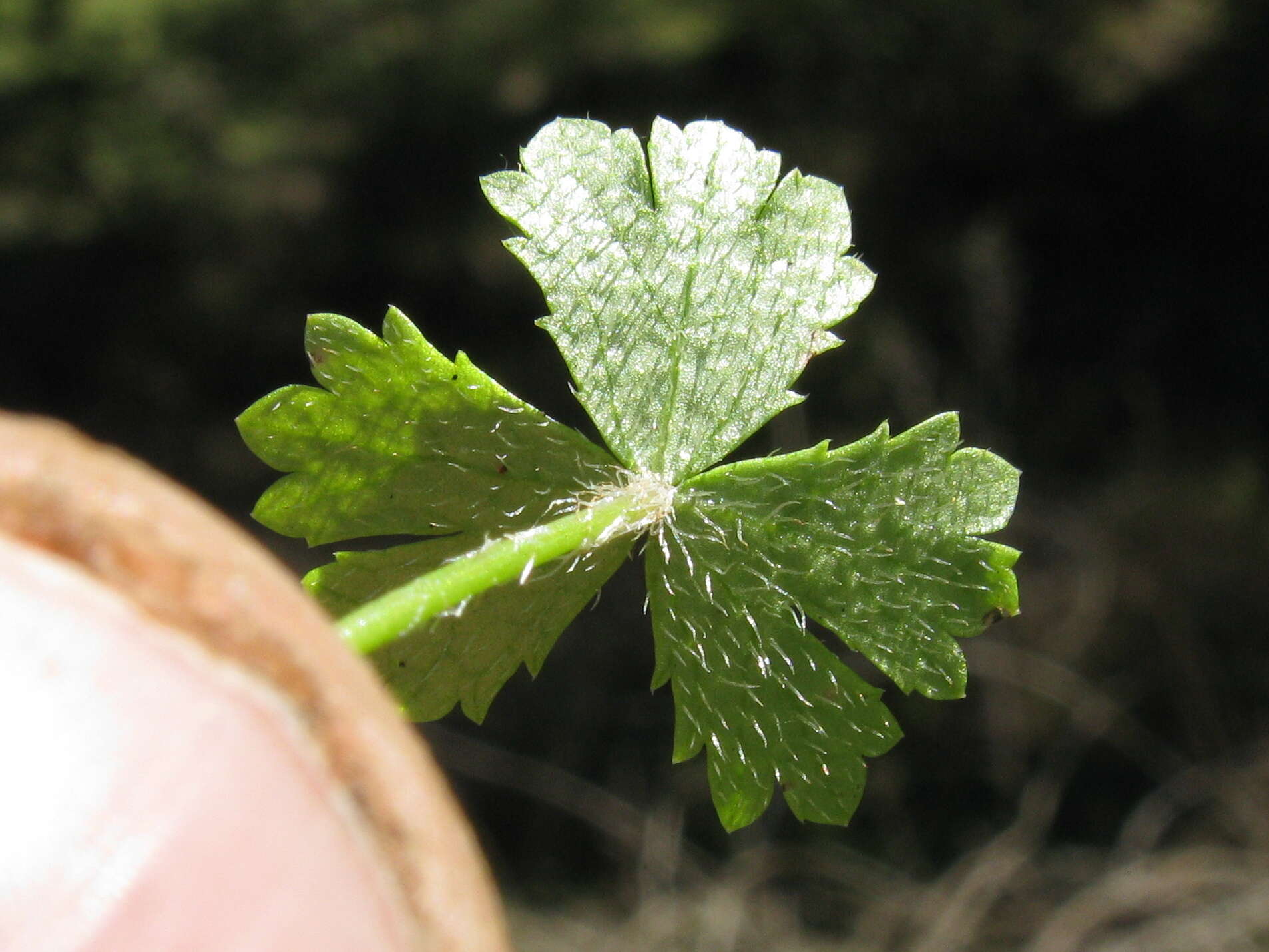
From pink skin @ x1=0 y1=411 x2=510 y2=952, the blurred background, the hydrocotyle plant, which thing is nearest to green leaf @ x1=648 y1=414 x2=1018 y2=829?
the hydrocotyle plant

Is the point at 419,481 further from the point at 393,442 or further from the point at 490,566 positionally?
the point at 490,566

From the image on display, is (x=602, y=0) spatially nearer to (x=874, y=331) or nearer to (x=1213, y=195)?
(x=874, y=331)

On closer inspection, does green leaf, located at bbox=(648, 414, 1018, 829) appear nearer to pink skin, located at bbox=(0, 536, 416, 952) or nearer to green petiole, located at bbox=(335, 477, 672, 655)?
green petiole, located at bbox=(335, 477, 672, 655)

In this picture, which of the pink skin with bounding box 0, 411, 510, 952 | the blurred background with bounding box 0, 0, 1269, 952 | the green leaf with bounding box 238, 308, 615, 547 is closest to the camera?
the pink skin with bounding box 0, 411, 510, 952

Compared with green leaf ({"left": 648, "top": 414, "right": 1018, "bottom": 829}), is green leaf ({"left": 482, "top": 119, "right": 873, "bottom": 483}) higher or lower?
higher

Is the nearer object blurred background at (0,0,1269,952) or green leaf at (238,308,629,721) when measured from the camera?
green leaf at (238,308,629,721)

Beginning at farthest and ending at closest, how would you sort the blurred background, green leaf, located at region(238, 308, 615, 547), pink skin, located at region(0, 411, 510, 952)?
the blurred background
green leaf, located at region(238, 308, 615, 547)
pink skin, located at region(0, 411, 510, 952)
